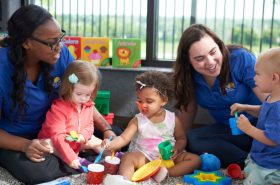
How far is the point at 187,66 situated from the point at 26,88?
2.36ft

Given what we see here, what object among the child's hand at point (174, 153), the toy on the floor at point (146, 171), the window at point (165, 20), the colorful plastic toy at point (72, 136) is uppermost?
the window at point (165, 20)

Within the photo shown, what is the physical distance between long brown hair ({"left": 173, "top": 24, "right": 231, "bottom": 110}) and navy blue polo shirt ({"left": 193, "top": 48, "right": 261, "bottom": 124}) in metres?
0.03

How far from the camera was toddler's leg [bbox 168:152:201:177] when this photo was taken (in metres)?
1.67

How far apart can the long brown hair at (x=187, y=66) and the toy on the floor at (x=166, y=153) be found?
28 centimetres

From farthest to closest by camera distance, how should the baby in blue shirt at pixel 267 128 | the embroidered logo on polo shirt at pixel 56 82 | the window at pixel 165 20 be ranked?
the window at pixel 165 20 < the embroidered logo on polo shirt at pixel 56 82 < the baby in blue shirt at pixel 267 128

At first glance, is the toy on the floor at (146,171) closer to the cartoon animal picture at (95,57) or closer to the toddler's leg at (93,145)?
the toddler's leg at (93,145)

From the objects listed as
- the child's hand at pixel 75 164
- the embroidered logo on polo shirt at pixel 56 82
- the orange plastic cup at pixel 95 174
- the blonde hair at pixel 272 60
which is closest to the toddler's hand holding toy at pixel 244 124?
the blonde hair at pixel 272 60

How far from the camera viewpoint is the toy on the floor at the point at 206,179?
155 centimetres

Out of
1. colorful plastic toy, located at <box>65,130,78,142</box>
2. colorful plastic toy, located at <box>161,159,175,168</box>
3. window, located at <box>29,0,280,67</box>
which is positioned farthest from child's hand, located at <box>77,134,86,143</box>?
window, located at <box>29,0,280,67</box>

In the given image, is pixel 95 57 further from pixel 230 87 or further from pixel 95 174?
pixel 95 174

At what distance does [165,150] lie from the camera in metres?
1.63

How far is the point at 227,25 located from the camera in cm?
253

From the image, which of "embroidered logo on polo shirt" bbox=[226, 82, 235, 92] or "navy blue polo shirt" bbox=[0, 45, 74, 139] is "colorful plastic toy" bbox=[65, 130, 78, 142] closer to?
"navy blue polo shirt" bbox=[0, 45, 74, 139]

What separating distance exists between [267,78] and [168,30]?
4.26 ft
